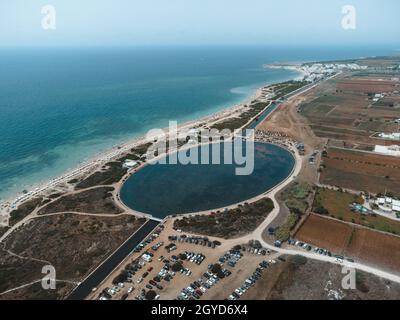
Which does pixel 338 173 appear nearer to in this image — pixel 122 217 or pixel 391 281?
pixel 391 281

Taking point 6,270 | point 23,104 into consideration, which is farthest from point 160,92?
point 6,270

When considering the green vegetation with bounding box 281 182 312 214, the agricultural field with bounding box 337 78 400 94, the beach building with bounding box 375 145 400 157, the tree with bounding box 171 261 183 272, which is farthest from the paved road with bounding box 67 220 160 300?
the agricultural field with bounding box 337 78 400 94

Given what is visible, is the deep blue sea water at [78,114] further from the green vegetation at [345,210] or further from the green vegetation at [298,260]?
the green vegetation at [345,210]

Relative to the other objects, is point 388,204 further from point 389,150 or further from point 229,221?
point 229,221

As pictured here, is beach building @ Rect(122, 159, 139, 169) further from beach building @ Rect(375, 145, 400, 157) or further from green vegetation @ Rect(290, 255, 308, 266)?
beach building @ Rect(375, 145, 400, 157)

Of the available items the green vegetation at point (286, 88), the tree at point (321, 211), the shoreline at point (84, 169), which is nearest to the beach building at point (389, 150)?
→ the tree at point (321, 211)

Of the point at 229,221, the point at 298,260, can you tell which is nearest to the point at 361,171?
the point at 229,221
